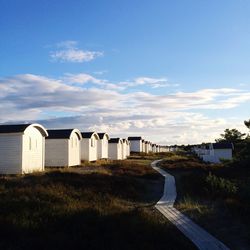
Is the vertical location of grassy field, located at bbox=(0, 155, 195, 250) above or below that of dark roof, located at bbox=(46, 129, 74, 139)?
below

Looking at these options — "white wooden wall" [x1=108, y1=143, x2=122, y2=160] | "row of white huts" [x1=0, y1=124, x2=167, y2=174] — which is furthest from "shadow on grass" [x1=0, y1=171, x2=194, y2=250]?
"white wooden wall" [x1=108, y1=143, x2=122, y2=160]

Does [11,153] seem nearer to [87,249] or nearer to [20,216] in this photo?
[20,216]

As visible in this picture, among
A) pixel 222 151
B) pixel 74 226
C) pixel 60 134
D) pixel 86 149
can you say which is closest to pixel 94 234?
pixel 74 226

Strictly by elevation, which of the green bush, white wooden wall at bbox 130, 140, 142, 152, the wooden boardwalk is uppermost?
white wooden wall at bbox 130, 140, 142, 152

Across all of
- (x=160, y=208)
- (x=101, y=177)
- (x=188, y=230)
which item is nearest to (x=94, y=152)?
(x=101, y=177)

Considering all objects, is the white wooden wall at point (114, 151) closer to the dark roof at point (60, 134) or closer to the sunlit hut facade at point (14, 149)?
the dark roof at point (60, 134)

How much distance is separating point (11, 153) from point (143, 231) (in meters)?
19.2

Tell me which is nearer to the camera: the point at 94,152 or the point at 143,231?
the point at 143,231

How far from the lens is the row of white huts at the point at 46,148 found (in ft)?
89.6

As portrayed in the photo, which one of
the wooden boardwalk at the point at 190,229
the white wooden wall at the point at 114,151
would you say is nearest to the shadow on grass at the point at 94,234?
the wooden boardwalk at the point at 190,229

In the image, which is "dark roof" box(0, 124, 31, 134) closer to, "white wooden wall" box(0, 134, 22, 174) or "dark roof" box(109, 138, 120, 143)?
"white wooden wall" box(0, 134, 22, 174)

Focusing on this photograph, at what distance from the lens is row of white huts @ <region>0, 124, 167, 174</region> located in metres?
27.3

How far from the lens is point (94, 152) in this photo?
1939 inches

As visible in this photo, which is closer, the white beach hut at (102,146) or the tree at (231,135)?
the white beach hut at (102,146)
